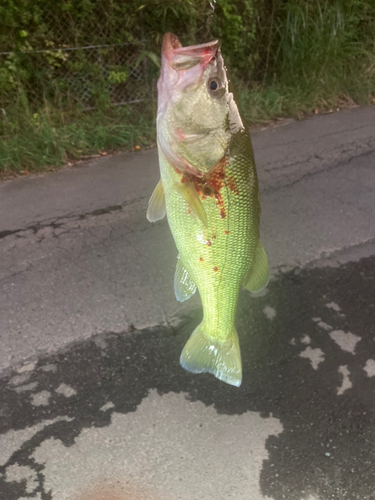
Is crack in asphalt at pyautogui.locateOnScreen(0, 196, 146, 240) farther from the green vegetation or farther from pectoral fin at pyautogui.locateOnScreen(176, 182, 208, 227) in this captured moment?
pectoral fin at pyautogui.locateOnScreen(176, 182, 208, 227)

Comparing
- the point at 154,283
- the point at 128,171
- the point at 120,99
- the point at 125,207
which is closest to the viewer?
the point at 154,283

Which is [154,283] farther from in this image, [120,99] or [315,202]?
[120,99]

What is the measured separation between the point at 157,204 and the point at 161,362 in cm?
142

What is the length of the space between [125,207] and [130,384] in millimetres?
1844

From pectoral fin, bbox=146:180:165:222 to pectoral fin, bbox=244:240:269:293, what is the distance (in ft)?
1.30

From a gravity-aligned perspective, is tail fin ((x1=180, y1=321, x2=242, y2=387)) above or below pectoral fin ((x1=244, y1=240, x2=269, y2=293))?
below

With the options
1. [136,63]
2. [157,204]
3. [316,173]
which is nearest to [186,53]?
[157,204]

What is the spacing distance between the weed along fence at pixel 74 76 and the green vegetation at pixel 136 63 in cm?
1

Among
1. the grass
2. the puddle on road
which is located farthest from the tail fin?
the grass

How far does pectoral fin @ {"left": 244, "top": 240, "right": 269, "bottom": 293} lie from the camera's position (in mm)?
1562

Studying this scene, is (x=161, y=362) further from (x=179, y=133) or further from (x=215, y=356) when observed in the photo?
(x=179, y=133)

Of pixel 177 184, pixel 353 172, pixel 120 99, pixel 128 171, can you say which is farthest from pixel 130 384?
pixel 120 99

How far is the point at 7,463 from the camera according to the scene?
2.16 metres

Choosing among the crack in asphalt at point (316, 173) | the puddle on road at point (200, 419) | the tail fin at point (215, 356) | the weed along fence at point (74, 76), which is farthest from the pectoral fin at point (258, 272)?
the weed along fence at point (74, 76)
